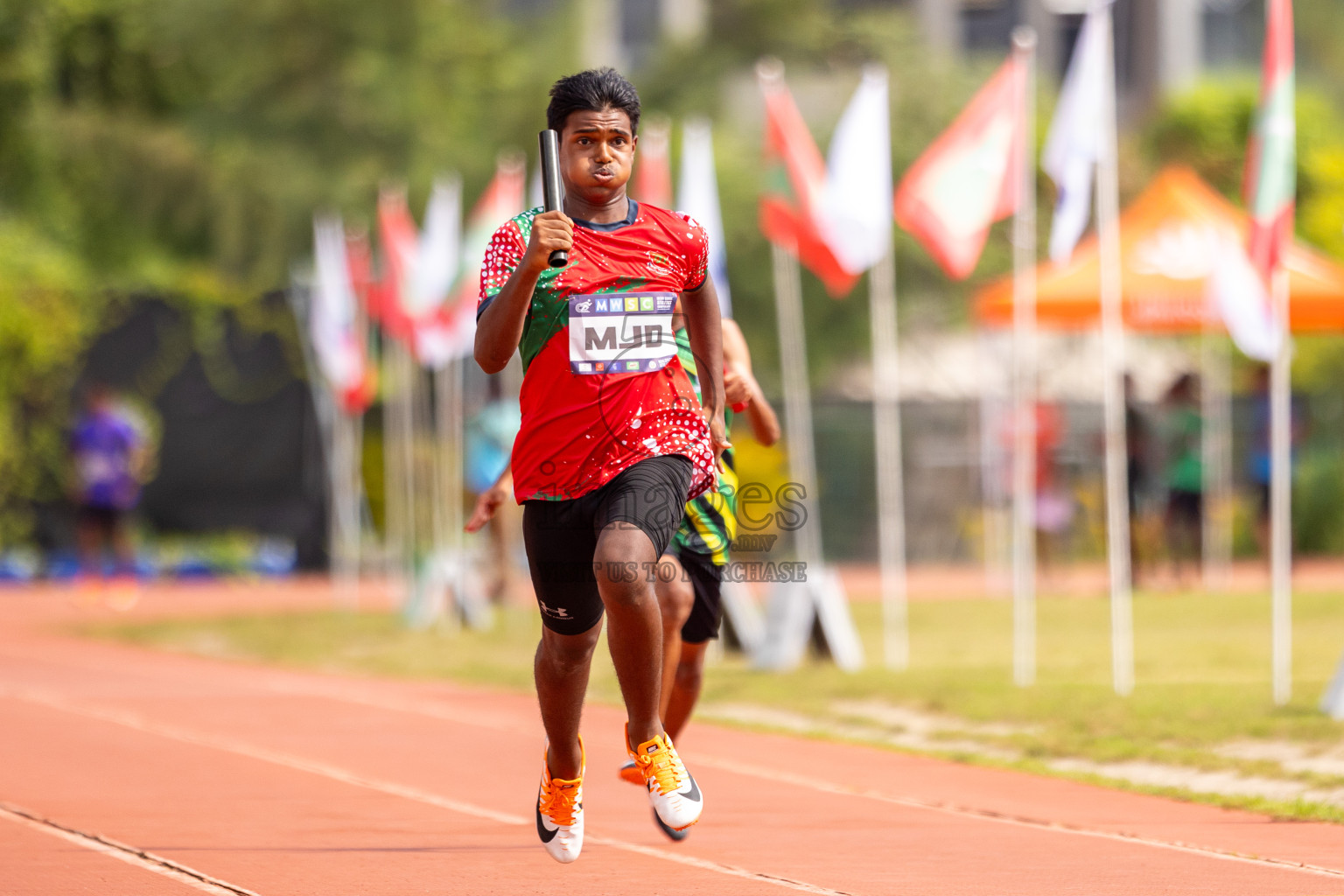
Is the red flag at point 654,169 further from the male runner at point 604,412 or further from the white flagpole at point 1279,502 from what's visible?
the male runner at point 604,412

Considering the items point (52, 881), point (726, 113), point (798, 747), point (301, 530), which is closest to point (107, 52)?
point (726, 113)

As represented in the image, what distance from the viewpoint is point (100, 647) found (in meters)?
13.9

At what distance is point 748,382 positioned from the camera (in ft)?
21.4

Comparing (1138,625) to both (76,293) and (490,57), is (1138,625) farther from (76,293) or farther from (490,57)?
(490,57)

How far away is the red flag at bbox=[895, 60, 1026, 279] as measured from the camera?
476 inches

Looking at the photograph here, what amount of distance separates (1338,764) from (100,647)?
30.1 feet

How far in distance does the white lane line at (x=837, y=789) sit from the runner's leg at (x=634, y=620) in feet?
5.81

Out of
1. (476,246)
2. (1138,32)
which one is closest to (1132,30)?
(1138,32)

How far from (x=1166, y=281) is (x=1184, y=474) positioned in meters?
2.54

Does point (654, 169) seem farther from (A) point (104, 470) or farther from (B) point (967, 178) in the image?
(A) point (104, 470)

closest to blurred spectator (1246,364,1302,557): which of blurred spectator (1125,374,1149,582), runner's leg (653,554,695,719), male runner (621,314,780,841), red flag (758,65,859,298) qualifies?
blurred spectator (1125,374,1149,582)

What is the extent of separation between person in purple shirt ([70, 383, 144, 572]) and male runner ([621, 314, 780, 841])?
13.0 m

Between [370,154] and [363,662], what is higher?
[370,154]

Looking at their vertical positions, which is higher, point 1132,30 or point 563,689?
point 1132,30
